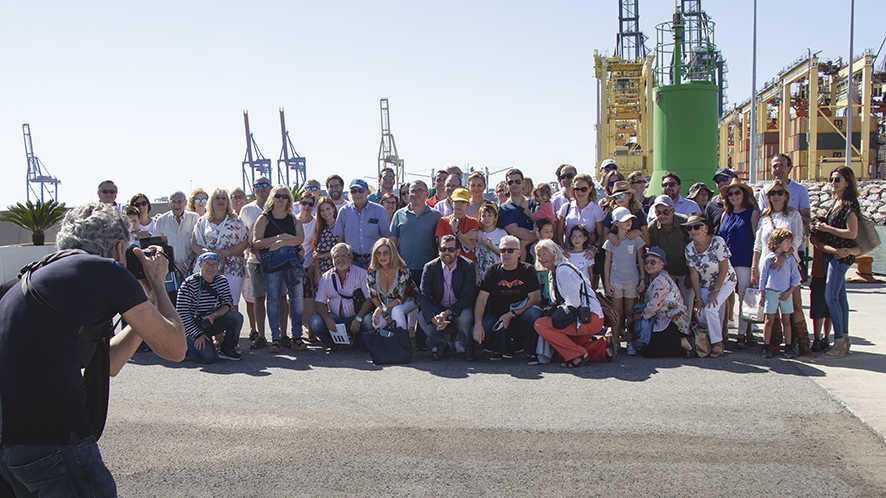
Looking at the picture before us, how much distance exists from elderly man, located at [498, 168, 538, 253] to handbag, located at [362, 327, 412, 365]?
1713 mm

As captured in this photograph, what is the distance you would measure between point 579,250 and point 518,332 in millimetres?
1266

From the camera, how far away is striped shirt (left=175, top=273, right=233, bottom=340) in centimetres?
693

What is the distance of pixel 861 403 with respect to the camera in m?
4.98

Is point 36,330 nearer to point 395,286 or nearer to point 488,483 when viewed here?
point 488,483

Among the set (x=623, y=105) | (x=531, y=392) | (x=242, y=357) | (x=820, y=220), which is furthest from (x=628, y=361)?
(x=623, y=105)

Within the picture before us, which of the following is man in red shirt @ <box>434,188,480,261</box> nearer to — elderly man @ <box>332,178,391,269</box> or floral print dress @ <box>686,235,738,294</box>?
elderly man @ <box>332,178,391,269</box>

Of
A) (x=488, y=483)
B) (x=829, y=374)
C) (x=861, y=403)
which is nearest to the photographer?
(x=488, y=483)

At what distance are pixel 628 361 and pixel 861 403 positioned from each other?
2.00 meters

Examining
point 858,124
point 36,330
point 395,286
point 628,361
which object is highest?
A: point 858,124

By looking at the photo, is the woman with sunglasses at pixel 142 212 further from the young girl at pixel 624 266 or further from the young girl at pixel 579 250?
the young girl at pixel 624 266

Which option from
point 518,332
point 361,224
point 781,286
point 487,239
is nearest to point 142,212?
point 361,224

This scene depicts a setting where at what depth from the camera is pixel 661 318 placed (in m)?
6.74

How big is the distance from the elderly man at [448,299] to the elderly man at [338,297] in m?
0.72

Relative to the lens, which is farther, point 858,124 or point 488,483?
point 858,124
